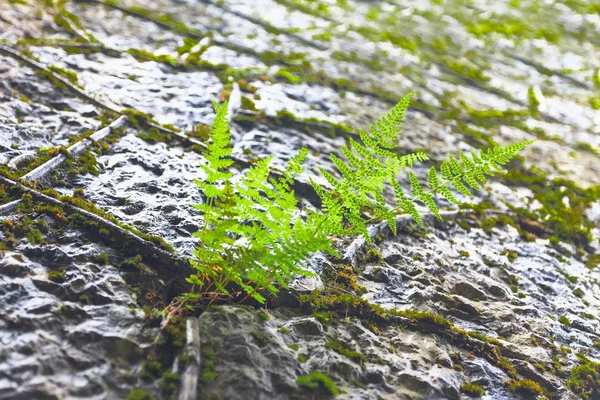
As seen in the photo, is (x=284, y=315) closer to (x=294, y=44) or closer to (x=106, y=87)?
(x=106, y=87)

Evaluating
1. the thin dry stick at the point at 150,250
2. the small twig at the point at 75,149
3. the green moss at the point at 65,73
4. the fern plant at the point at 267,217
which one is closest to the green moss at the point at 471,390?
the fern plant at the point at 267,217

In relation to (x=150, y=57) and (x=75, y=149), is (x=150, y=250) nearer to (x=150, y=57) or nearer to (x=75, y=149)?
(x=75, y=149)

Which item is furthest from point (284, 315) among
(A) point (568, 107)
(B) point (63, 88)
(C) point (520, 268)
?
(A) point (568, 107)

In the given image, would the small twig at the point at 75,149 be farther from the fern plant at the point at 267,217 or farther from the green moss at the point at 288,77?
the green moss at the point at 288,77

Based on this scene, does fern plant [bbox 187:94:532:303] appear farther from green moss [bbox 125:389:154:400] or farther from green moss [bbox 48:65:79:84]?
green moss [bbox 48:65:79:84]

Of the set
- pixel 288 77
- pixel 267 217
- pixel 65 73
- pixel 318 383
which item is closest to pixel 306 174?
pixel 267 217

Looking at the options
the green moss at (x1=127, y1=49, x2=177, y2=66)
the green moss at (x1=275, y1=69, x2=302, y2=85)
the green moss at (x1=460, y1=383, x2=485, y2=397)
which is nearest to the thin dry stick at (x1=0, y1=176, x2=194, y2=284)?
the green moss at (x1=460, y1=383, x2=485, y2=397)
